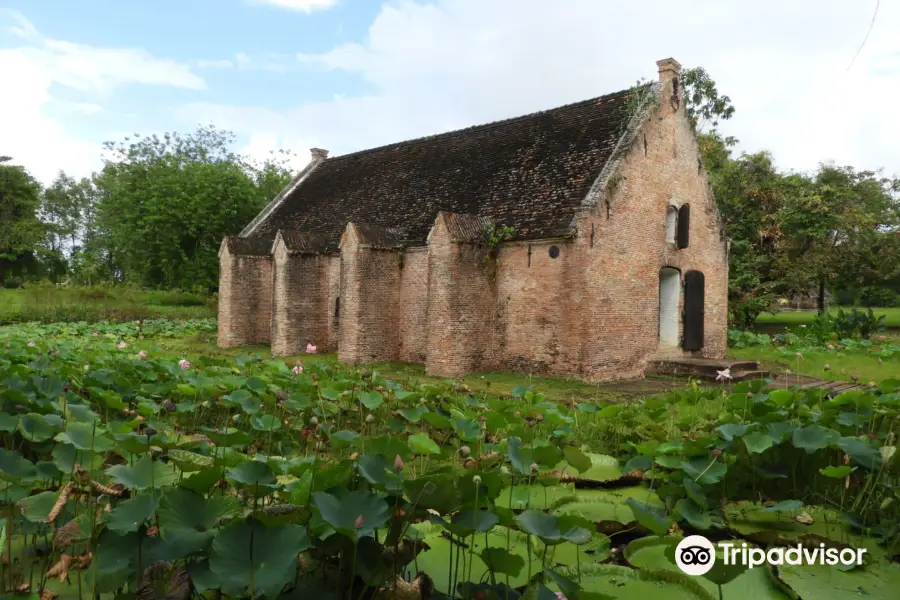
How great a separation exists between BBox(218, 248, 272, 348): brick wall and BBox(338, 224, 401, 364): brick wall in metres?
6.40

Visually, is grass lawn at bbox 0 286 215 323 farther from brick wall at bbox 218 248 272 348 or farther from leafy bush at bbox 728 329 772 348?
leafy bush at bbox 728 329 772 348

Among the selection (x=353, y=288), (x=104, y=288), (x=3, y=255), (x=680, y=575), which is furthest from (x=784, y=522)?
(x=3, y=255)

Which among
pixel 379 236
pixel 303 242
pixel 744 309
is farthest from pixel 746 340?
pixel 303 242

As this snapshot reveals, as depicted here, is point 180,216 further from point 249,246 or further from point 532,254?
point 532,254

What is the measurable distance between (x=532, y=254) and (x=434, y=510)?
13143 mm

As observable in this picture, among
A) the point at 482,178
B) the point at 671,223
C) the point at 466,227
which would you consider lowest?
the point at 466,227

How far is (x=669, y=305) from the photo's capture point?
683 inches

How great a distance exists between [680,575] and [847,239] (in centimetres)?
3338

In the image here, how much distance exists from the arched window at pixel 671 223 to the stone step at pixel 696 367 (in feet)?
11.9

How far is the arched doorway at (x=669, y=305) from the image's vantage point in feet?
56.2

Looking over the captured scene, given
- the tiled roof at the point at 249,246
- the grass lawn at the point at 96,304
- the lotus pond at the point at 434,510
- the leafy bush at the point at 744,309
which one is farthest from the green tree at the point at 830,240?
the grass lawn at the point at 96,304

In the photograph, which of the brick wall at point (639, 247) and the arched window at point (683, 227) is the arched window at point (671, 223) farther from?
the brick wall at point (639, 247)

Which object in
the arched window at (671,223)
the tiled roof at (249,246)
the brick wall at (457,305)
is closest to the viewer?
the brick wall at (457,305)

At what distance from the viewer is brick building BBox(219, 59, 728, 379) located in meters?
14.8
